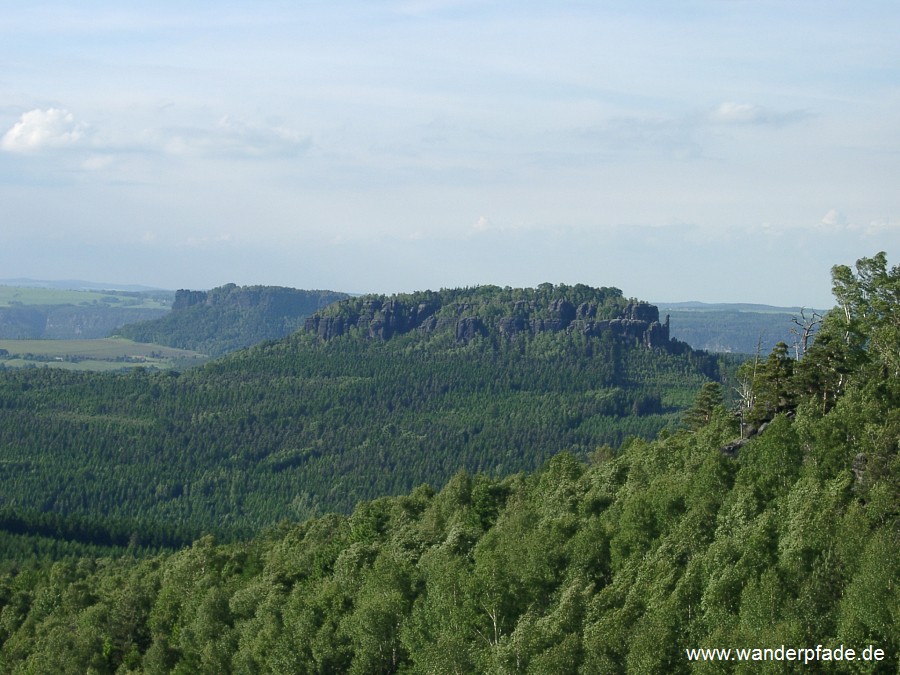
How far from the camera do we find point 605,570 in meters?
87.8

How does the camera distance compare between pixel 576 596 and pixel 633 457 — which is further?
pixel 633 457

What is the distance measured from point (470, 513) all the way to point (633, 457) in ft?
53.6

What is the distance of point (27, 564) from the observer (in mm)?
167750

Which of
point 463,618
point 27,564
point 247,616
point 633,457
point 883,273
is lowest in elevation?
point 27,564

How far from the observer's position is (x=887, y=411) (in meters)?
87.9

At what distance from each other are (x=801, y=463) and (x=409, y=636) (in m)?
31.9

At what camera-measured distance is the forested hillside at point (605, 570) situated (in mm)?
69125

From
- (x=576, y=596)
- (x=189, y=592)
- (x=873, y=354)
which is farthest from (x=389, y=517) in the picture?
(x=873, y=354)

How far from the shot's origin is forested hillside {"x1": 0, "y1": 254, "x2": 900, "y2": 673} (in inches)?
2721

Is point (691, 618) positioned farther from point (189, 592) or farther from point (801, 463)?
point (189, 592)

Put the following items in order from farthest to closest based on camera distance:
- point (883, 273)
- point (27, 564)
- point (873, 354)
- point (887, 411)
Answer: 1. point (27, 564)
2. point (883, 273)
3. point (873, 354)
4. point (887, 411)

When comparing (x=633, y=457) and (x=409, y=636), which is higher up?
(x=633, y=457)

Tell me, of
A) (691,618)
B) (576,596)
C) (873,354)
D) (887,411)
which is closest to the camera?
(691,618)

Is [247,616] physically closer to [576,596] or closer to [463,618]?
[463,618]
